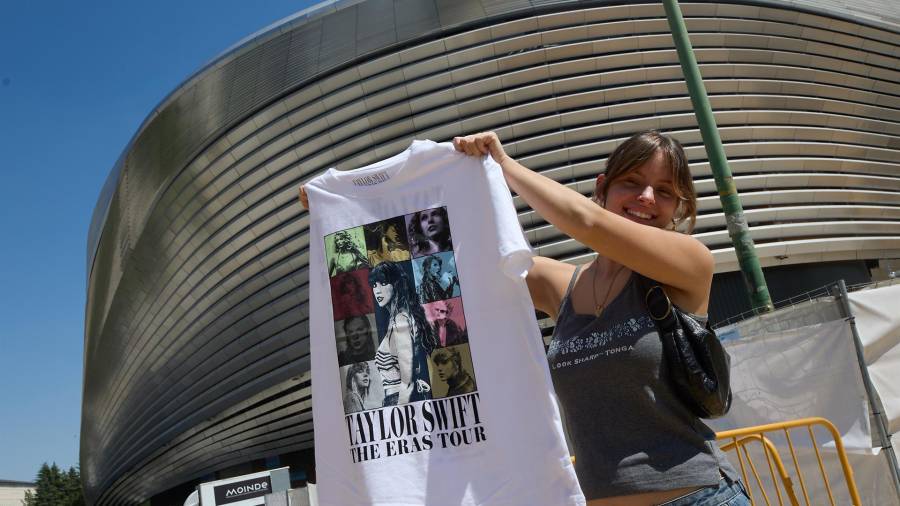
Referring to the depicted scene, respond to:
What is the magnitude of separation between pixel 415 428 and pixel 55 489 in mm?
93343

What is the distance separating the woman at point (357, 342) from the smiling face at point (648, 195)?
99 cm

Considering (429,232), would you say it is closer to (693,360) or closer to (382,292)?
(382,292)

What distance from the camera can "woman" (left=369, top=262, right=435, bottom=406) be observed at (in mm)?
2668

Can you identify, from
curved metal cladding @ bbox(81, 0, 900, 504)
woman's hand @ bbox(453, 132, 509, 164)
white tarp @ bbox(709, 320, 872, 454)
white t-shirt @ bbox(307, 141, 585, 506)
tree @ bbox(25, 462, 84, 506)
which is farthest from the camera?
tree @ bbox(25, 462, 84, 506)

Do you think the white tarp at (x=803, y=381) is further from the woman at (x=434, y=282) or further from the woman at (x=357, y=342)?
the woman at (x=357, y=342)

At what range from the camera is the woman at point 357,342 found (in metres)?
2.75

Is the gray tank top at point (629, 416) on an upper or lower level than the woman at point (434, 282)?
lower

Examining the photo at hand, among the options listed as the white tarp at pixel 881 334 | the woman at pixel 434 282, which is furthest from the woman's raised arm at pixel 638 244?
the white tarp at pixel 881 334

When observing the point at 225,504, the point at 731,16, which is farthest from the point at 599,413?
the point at 731,16

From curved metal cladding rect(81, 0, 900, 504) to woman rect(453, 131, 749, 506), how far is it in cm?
2438

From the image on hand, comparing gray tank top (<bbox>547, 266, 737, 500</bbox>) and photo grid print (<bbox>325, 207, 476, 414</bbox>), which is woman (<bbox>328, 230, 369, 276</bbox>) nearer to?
photo grid print (<bbox>325, 207, 476, 414</bbox>)

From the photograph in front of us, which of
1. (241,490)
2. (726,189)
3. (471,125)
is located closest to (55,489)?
(471,125)

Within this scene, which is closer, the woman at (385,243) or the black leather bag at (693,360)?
the black leather bag at (693,360)

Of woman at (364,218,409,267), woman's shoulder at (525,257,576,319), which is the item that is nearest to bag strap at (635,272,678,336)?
woman's shoulder at (525,257,576,319)
